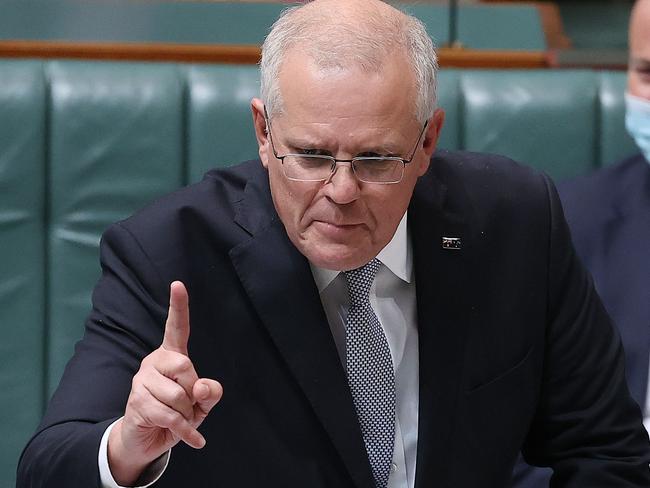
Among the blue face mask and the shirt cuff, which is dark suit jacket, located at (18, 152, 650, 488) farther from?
the blue face mask

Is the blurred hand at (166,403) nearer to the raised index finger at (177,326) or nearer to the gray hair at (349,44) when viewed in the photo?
the raised index finger at (177,326)

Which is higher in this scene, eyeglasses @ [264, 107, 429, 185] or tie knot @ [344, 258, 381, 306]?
eyeglasses @ [264, 107, 429, 185]

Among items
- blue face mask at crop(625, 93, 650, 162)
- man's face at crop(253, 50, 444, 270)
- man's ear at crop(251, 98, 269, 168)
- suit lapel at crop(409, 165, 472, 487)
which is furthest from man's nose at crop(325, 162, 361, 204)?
blue face mask at crop(625, 93, 650, 162)

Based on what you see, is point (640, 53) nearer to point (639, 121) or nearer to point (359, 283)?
point (639, 121)

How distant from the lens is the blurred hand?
44.2 inches

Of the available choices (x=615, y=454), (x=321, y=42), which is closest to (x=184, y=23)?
(x=321, y=42)

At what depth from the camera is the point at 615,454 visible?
4.81 ft

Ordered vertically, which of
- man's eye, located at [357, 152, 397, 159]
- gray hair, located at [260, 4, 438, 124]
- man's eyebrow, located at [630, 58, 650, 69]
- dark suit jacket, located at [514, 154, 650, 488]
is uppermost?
gray hair, located at [260, 4, 438, 124]

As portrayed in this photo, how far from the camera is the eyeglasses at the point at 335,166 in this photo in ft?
4.25

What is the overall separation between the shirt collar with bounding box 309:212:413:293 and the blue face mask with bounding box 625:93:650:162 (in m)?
0.70

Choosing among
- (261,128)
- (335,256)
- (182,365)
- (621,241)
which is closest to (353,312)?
(335,256)

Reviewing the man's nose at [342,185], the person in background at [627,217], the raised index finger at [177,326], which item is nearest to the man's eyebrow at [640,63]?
the person in background at [627,217]

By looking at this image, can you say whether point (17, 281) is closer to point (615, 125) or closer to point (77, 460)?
point (77, 460)

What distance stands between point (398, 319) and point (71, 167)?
0.78 meters
